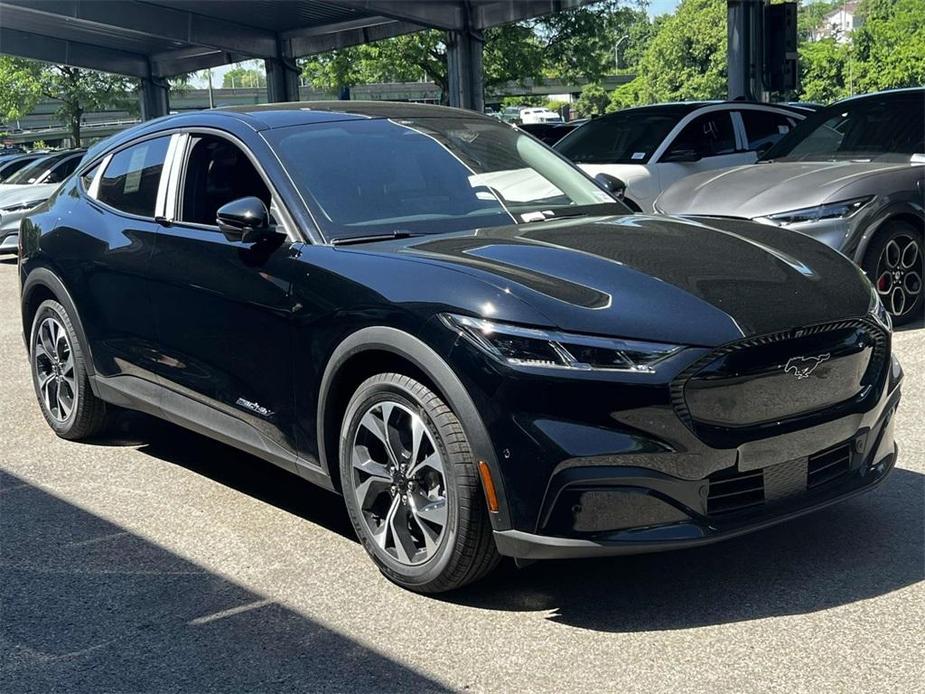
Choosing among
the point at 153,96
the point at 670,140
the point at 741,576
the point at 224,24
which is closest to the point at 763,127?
the point at 670,140

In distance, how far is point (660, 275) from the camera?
3.79 metres

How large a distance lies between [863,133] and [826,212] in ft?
5.56

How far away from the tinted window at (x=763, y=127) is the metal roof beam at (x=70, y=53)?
78.5 feet

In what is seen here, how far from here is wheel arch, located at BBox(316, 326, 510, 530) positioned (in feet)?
11.8

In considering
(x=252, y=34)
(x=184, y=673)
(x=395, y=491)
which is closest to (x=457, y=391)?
(x=395, y=491)

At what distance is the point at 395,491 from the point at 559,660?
2.91ft

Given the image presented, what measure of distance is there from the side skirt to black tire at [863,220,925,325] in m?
4.82

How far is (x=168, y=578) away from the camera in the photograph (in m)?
4.23

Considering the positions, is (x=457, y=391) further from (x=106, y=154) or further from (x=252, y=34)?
(x=252, y=34)

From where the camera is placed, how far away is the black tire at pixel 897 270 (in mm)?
7887

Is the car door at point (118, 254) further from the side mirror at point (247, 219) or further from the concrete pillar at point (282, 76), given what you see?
the concrete pillar at point (282, 76)

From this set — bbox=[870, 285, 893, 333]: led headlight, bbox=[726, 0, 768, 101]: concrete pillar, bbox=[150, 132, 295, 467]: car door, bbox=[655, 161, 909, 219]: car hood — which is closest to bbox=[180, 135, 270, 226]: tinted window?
bbox=[150, 132, 295, 467]: car door

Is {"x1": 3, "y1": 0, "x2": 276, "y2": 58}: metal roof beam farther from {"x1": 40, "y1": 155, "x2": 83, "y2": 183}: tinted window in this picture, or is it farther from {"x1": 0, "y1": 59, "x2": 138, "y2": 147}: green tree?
{"x1": 0, "y1": 59, "x2": 138, "y2": 147}: green tree

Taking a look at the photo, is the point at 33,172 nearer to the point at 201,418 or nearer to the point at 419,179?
the point at 201,418
